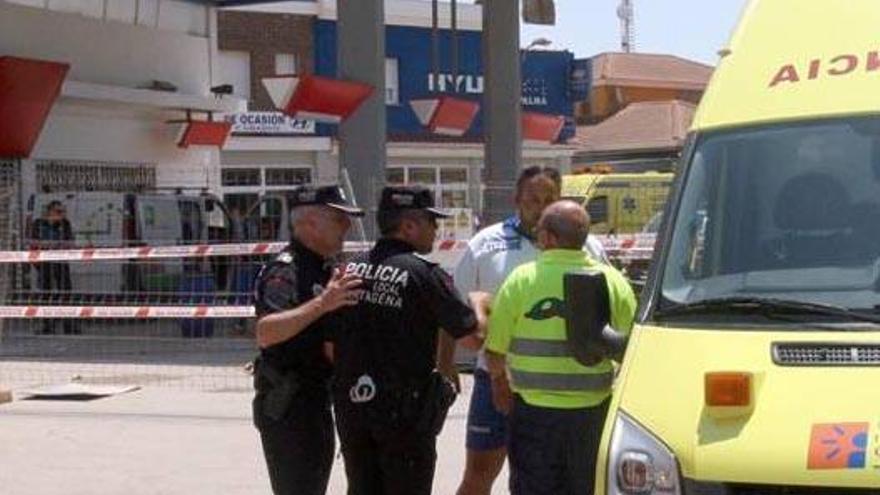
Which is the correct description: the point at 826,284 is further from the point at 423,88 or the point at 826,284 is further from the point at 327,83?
the point at 423,88

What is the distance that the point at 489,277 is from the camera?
8.40 metres

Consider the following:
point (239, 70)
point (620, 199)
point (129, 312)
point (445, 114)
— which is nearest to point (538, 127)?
point (445, 114)

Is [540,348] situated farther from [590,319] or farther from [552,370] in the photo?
[590,319]

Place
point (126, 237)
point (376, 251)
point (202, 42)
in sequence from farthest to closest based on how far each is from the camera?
point (202, 42), point (126, 237), point (376, 251)

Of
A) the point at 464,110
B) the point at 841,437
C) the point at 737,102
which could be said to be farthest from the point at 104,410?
the point at 464,110

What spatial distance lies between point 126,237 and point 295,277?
1725 centimetres

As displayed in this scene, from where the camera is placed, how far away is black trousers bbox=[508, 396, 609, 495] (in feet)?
22.9

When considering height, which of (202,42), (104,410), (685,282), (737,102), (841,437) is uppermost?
(202,42)

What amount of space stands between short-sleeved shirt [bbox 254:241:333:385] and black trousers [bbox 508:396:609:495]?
924 mm

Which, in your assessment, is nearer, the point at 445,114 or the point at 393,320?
the point at 393,320

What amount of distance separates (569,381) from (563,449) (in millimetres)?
285

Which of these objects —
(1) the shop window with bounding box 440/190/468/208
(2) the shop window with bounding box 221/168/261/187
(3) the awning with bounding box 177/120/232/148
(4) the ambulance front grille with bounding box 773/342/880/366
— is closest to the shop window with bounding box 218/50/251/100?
(2) the shop window with bounding box 221/168/261/187

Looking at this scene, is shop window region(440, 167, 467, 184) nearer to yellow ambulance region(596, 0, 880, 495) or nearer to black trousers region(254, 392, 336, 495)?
black trousers region(254, 392, 336, 495)

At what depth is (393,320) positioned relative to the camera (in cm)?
674
